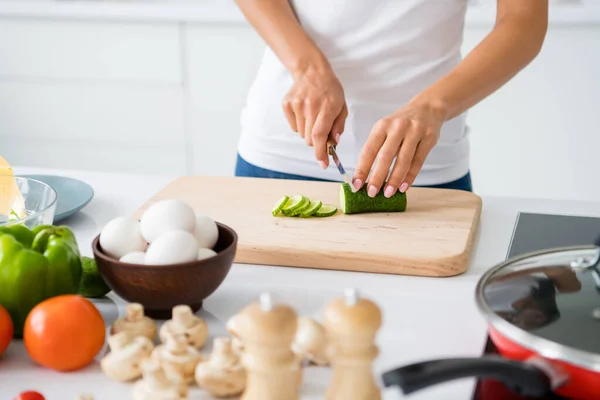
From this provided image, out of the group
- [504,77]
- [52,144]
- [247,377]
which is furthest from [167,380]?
[52,144]

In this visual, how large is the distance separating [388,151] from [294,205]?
18 centimetres

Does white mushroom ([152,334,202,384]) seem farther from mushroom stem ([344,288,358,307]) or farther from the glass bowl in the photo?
the glass bowl

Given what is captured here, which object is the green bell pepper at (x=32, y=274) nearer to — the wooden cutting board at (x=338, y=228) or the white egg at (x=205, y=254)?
the white egg at (x=205, y=254)

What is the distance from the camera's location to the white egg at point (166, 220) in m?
1.02

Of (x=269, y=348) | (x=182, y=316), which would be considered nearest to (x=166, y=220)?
(x=182, y=316)

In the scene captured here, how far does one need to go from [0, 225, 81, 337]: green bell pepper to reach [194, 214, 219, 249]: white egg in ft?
0.49

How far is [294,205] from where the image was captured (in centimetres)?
142

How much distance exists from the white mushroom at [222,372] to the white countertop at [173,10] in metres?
2.30

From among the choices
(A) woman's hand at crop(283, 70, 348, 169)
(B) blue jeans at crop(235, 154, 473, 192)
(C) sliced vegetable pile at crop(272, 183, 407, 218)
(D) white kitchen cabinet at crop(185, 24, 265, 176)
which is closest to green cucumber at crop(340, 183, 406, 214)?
(C) sliced vegetable pile at crop(272, 183, 407, 218)

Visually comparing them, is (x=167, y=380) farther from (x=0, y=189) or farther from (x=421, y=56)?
(x=421, y=56)

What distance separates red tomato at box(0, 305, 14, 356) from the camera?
36.0 inches

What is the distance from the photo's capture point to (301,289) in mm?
1156

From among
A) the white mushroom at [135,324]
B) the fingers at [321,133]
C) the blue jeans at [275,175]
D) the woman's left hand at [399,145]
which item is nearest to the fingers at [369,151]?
the woman's left hand at [399,145]

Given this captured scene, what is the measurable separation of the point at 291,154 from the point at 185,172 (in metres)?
1.72
